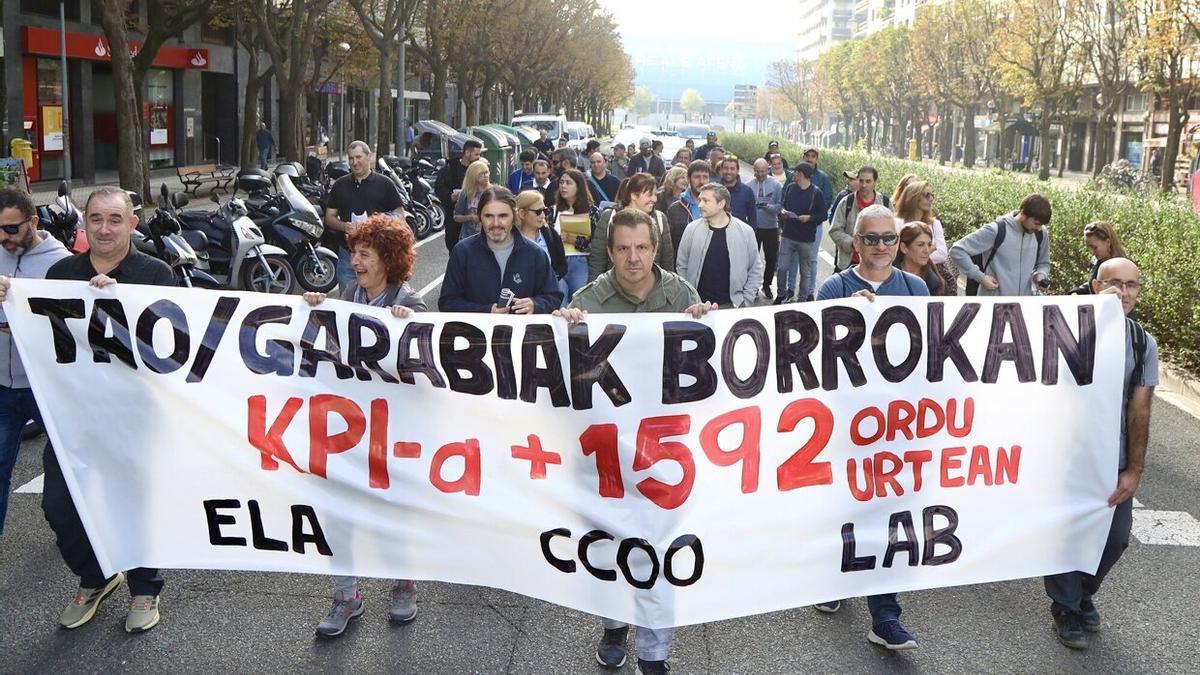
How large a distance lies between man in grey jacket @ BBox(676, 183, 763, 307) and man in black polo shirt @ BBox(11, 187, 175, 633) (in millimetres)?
4152

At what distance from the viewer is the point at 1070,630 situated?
505 centimetres

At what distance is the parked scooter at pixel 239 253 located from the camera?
13.3 meters

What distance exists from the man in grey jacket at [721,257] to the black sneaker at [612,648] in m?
3.93

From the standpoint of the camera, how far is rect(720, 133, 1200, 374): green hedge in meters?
10.9

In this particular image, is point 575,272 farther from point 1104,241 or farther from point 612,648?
point 612,648

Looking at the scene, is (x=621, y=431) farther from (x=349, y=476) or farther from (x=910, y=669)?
(x=910, y=669)

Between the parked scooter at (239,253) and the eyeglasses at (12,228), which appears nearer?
the eyeglasses at (12,228)

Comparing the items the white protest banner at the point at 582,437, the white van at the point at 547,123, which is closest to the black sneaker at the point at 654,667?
the white protest banner at the point at 582,437

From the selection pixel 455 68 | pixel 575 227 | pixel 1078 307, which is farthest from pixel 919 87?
pixel 1078 307

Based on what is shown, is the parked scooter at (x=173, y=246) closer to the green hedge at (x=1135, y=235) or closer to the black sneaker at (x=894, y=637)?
the black sneaker at (x=894, y=637)

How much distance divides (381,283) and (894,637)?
2395mm

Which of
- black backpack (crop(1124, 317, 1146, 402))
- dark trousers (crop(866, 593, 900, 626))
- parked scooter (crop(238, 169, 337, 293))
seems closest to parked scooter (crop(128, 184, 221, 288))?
parked scooter (crop(238, 169, 337, 293))

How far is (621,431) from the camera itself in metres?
4.67

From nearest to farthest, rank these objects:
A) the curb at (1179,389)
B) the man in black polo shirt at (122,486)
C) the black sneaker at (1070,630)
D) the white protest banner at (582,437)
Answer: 1. the white protest banner at (582,437)
2. the man in black polo shirt at (122,486)
3. the black sneaker at (1070,630)
4. the curb at (1179,389)
